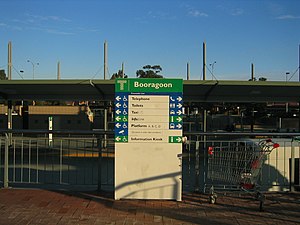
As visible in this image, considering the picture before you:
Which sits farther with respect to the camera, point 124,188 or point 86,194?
point 86,194

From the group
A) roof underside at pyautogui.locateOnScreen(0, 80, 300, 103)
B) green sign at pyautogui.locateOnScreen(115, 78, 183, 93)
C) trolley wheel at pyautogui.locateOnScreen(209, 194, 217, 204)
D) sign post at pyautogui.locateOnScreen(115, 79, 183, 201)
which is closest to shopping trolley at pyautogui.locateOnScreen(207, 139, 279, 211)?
trolley wheel at pyautogui.locateOnScreen(209, 194, 217, 204)

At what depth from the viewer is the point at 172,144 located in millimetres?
6250

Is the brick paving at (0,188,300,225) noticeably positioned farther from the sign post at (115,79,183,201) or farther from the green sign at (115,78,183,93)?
the green sign at (115,78,183,93)

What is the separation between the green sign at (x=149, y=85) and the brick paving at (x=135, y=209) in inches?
77.0

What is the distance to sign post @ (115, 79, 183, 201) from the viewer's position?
6207mm

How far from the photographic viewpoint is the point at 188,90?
626 inches

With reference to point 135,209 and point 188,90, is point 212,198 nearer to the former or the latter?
point 135,209

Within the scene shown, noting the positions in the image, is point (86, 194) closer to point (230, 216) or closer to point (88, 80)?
point (230, 216)

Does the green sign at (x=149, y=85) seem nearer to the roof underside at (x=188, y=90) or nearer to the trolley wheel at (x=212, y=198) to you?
the trolley wheel at (x=212, y=198)

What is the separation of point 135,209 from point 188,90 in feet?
34.9

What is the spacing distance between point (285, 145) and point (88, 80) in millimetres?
8737

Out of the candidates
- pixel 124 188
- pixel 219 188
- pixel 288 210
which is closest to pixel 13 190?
pixel 124 188

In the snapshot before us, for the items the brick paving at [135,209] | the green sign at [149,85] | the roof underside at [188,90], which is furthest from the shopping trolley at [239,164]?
the roof underside at [188,90]

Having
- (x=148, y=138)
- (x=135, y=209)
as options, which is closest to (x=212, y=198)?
(x=135, y=209)
